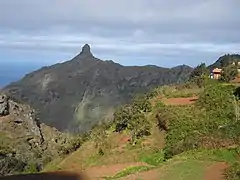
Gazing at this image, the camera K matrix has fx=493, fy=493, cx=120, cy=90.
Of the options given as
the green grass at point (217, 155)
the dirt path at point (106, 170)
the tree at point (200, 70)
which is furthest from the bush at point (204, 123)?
the tree at point (200, 70)

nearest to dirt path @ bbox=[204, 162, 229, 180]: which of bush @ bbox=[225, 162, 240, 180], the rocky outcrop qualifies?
bush @ bbox=[225, 162, 240, 180]

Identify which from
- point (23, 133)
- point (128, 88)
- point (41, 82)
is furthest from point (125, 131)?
point (41, 82)

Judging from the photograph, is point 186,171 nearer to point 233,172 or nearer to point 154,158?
point 233,172

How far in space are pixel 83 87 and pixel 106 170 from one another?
92.7 metres

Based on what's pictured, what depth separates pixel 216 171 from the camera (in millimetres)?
12281

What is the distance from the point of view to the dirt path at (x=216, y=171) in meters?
11.8

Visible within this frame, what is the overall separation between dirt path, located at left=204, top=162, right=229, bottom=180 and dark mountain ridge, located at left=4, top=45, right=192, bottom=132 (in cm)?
7275

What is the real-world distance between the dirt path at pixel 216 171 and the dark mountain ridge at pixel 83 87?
7275 cm

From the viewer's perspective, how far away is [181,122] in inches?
723

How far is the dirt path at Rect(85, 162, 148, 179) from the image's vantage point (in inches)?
572

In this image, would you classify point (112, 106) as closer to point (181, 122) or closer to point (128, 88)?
point (128, 88)

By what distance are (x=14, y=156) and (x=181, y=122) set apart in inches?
1132

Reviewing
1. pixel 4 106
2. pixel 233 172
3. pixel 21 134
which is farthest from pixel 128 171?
pixel 4 106

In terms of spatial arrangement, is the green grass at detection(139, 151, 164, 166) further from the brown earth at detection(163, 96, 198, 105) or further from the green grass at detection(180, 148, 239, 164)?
the brown earth at detection(163, 96, 198, 105)
